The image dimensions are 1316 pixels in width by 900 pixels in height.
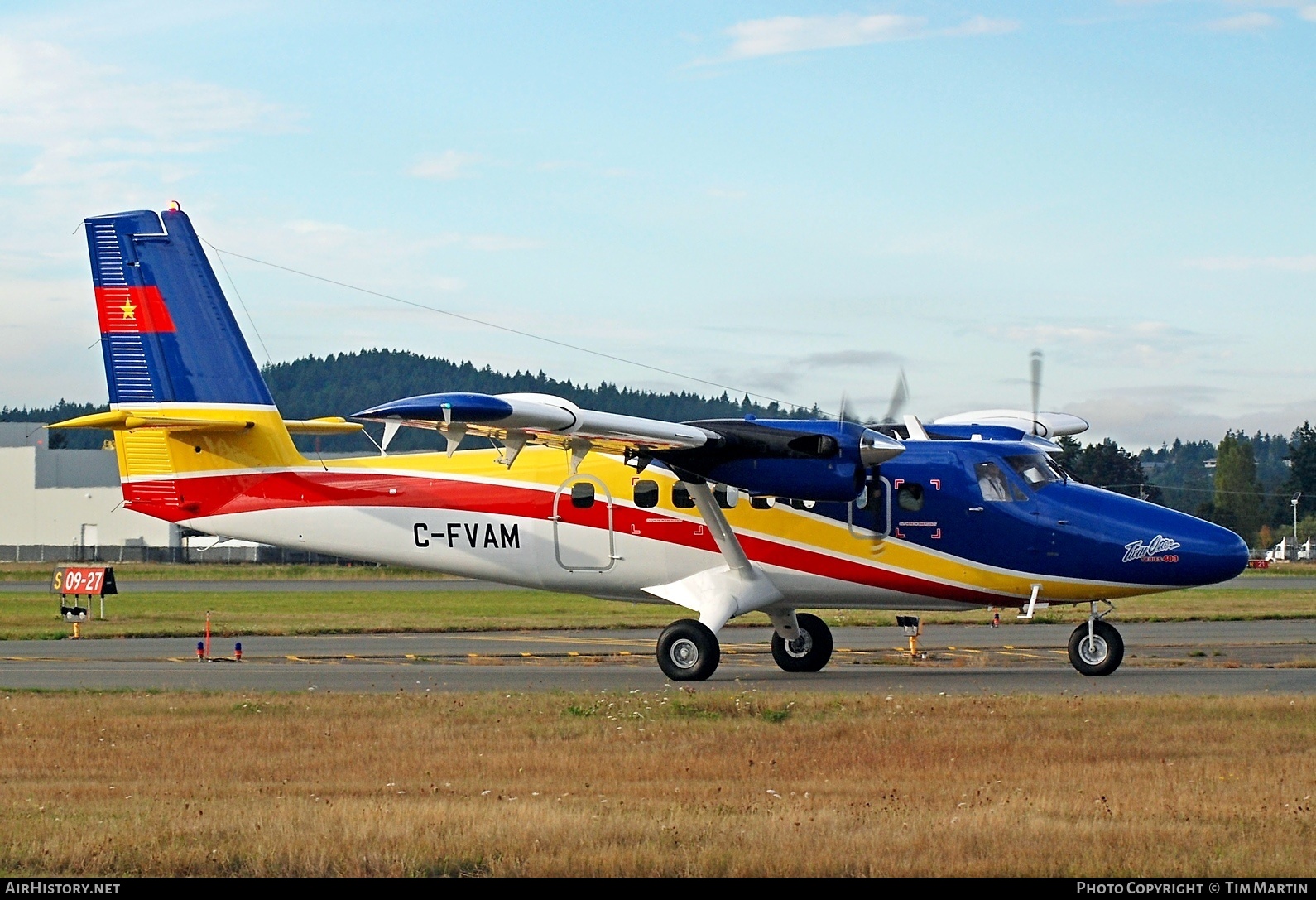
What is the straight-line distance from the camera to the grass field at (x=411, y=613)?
35344 mm

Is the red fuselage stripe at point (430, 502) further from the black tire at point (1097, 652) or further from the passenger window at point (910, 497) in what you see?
the black tire at point (1097, 652)

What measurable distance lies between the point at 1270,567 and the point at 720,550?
85280mm

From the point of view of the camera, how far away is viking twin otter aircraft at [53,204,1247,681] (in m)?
21.1

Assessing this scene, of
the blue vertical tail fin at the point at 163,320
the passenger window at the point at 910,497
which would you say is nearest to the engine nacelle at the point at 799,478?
the passenger window at the point at 910,497

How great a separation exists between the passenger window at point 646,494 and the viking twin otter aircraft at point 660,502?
3cm

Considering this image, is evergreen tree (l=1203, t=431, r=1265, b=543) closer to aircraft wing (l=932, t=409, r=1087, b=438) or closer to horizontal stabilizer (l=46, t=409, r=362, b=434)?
aircraft wing (l=932, t=409, r=1087, b=438)

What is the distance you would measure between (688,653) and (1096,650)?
20.1ft

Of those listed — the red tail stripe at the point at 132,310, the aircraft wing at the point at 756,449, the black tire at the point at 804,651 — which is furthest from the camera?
the red tail stripe at the point at 132,310

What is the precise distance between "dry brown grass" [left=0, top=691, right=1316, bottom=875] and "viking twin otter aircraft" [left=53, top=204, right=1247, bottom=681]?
11.8ft

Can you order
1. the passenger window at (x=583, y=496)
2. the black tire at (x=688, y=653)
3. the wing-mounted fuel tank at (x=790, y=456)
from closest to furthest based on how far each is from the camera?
Answer: the wing-mounted fuel tank at (x=790, y=456) → the black tire at (x=688, y=653) → the passenger window at (x=583, y=496)

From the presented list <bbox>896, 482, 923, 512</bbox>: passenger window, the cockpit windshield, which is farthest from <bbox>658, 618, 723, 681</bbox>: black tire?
the cockpit windshield

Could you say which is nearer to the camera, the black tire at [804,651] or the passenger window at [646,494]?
the passenger window at [646,494]

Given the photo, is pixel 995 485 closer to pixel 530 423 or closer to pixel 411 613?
pixel 530 423

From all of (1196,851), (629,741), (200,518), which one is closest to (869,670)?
(629,741)
